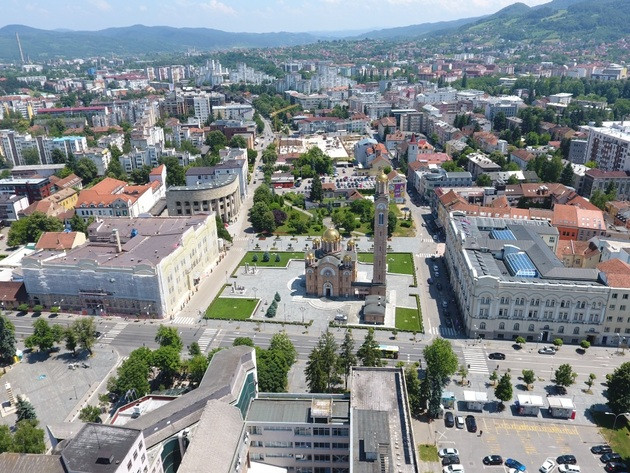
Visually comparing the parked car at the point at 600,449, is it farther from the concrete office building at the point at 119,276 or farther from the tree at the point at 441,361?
the concrete office building at the point at 119,276

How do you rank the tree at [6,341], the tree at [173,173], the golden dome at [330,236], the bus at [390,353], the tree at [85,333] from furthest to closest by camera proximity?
1. the tree at [173,173]
2. the golden dome at [330,236]
3. the tree at [85,333]
4. the bus at [390,353]
5. the tree at [6,341]

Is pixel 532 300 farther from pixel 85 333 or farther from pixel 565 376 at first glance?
pixel 85 333

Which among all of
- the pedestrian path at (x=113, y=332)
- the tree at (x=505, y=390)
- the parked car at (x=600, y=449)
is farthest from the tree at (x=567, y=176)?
the pedestrian path at (x=113, y=332)

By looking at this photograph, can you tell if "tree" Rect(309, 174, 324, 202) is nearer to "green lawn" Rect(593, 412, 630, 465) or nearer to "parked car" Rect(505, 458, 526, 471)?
"green lawn" Rect(593, 412, 630, 465)

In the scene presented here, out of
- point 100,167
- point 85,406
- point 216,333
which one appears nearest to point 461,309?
point 216,333

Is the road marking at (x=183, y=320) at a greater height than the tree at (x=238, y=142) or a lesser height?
lesser

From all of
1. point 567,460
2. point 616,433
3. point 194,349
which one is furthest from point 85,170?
point 616,433
